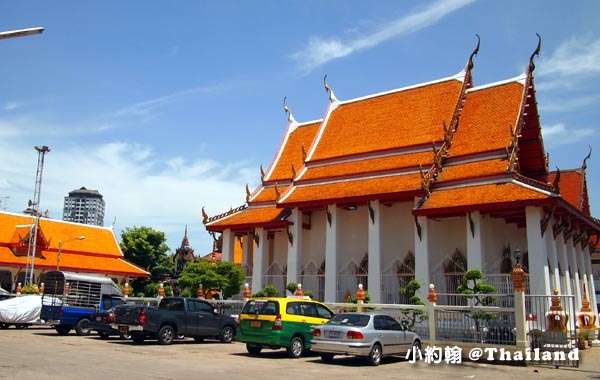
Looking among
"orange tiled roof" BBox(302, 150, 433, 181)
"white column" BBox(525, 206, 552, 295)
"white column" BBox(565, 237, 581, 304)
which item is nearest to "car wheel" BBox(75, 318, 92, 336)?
"orange tiled roof" BBox(302, 150, 433, 181)

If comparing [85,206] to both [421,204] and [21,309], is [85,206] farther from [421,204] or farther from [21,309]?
[421,204]

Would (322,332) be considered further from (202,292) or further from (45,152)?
(45,152)

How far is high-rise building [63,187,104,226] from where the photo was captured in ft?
575

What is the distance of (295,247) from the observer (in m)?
26.1

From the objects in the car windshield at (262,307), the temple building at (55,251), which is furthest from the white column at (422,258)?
the temple building at (55,251)

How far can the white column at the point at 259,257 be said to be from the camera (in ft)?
89.7

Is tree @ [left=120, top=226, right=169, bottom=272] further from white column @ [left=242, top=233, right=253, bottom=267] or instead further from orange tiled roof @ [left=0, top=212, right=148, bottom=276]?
white column @ [left=242, top=233, right=253, bottom=267]

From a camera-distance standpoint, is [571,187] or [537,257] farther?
[571,187]

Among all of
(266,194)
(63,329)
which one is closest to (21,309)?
(63,329)

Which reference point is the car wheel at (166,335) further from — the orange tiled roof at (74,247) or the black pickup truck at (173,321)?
the orange tiled roof at (74,247)

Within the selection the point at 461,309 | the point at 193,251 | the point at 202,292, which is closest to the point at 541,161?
the point at 461,309

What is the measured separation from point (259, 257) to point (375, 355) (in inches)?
596

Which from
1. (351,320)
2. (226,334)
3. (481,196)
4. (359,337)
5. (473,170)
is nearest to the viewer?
(359,337)

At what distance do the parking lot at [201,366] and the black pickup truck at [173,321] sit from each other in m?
0.64
